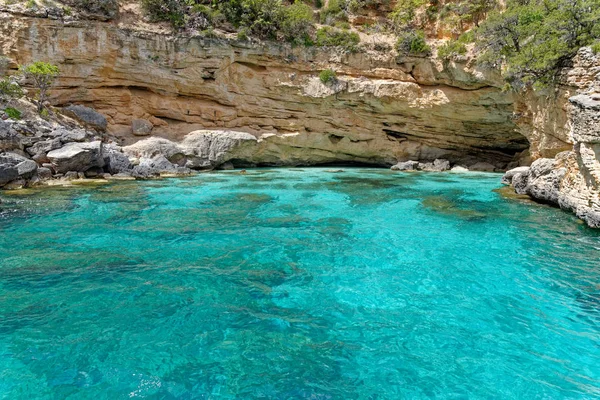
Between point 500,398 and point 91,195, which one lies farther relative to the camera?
point 91,195

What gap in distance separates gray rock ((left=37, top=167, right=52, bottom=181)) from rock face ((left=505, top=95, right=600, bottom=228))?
16.2m

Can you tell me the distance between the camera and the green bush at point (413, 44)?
62.7ft

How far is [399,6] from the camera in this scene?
71.0ft

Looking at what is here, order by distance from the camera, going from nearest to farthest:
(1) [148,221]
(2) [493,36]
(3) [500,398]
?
(3) [500,398]
(1) [148,221]
(2) [493,36]

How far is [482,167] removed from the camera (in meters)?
22.0

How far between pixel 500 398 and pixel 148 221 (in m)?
7.52

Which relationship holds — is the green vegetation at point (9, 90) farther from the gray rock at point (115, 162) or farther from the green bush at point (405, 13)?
the green bush at point (405, 13)

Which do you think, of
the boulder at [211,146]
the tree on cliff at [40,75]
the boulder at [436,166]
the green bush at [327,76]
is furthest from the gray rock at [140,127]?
the boulder at [436,166]

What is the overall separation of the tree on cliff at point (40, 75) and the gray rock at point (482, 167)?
23.1 meters

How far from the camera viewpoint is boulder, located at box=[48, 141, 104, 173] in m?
13.7

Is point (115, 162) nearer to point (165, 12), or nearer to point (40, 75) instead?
point (40, 75)

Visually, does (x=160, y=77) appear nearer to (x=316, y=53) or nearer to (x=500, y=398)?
(x=316, y=53)

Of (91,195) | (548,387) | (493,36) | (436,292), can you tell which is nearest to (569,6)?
(493,36)

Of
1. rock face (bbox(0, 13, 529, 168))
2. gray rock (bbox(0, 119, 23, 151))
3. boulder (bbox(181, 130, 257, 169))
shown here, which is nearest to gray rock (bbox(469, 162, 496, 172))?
rock face (bbox(0, 13, 529, 168))
